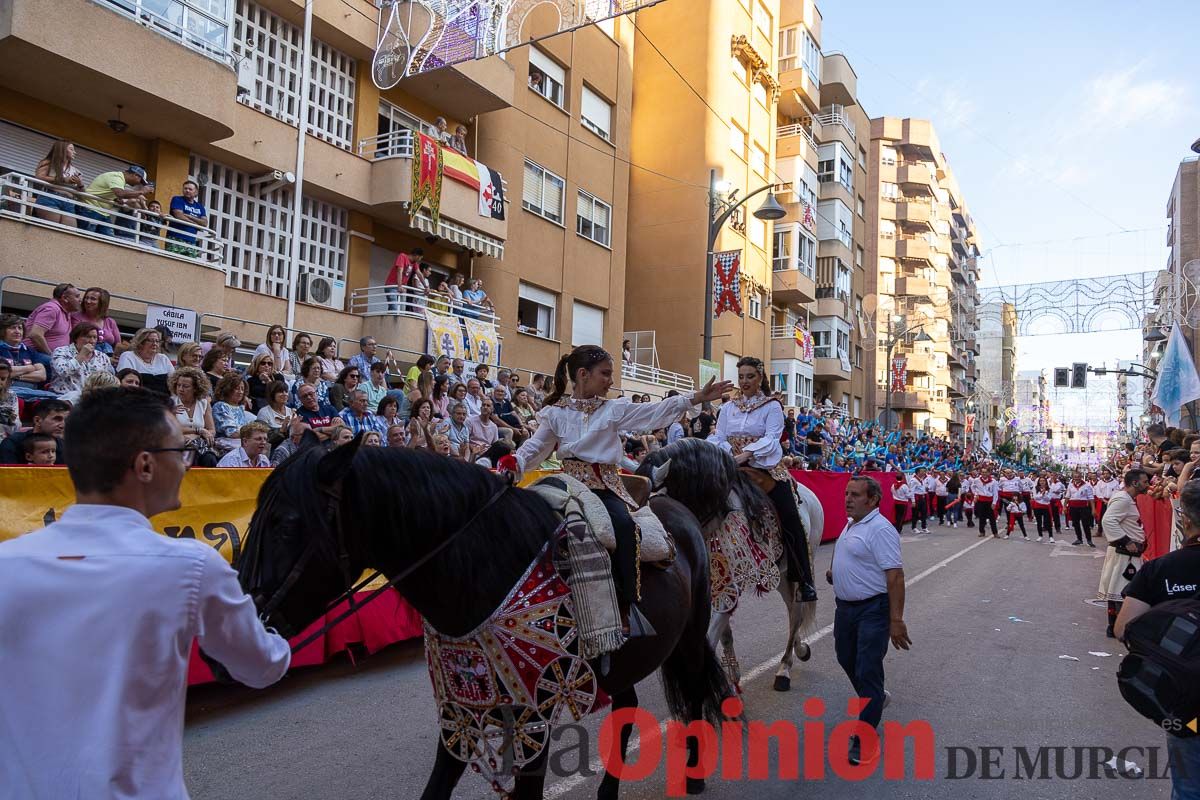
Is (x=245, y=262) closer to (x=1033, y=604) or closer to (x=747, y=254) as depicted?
(x=1033, y=604)

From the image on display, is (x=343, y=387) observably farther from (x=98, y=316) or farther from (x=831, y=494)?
(x=831, y=494)

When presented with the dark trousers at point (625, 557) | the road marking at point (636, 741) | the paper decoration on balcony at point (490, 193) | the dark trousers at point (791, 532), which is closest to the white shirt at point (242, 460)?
the road marking at point (636, 741)

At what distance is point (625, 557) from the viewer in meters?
3.82

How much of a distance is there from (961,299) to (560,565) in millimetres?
85164

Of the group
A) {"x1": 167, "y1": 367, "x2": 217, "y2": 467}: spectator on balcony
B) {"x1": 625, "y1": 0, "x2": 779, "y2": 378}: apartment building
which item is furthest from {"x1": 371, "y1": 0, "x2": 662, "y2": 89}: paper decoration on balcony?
{"x1": 625, "y1": 0, "x2": 779, "y2": 378}: apartment building

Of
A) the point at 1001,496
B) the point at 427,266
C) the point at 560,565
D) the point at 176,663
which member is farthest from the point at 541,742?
the point at 1001,496

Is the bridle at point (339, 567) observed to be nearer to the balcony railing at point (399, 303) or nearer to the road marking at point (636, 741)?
the road marking at point (636, 741)

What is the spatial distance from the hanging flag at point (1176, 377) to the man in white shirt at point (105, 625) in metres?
17.9

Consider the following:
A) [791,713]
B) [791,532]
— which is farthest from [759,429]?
[791,713]

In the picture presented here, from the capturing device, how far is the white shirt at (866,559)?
538 centimetres

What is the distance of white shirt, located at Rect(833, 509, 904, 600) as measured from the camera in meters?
5.38

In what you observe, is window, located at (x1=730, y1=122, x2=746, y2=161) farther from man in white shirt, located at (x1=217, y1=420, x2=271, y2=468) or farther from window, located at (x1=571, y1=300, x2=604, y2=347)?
man in white shirt, located at (x1=217, y1=420, x2=271, y2=468)

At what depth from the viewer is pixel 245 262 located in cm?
1585

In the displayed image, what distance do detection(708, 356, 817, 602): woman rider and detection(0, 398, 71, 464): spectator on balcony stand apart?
5.42m
